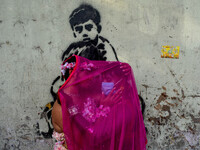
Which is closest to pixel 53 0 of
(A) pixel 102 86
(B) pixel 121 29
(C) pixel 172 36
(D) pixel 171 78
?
(B) pixel 121 29

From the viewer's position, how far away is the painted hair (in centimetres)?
224

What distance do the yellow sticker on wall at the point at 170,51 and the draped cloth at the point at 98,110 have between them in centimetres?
89

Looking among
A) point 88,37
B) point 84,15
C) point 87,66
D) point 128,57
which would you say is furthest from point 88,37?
point 87,66

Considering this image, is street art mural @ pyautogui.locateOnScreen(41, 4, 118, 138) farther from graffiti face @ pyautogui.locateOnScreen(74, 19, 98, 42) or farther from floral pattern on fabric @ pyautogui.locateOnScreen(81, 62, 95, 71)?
floral pattern on fabric @ pyautogui.locateOnScreen(81, 62, 95, 71)

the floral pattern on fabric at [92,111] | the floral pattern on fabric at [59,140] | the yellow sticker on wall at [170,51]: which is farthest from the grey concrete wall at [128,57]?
the floral pattern on fabric at [92,111]

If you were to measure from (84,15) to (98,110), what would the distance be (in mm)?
1280

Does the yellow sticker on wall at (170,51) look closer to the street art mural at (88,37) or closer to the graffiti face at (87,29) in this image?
the street art mural at (88,37)

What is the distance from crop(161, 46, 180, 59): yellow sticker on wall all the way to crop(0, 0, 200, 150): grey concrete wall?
5 centimetres

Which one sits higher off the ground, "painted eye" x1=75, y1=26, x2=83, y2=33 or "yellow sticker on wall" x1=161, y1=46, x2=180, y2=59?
"painted eye" x1=75, y1=26, x2=83, y2=33

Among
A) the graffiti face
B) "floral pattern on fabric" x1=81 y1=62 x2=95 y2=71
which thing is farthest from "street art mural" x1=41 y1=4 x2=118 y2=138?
"floral pattern on fabric" x1=81 y1=62 x2=95 y2=71

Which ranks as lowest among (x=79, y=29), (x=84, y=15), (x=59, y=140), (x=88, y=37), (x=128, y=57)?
(x=59, y=140)

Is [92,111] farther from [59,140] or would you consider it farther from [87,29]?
[87,29]

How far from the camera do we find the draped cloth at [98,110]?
1.47m

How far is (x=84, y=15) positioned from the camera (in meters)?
2.25
